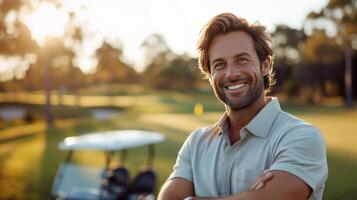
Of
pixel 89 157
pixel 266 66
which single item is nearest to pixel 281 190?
pixel 266 66

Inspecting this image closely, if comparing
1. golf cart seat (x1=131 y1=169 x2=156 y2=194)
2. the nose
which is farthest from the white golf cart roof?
the nose

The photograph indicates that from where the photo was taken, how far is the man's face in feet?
A: 9.71

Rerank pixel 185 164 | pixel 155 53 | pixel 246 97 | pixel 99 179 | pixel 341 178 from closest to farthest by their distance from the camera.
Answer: pixel 246 97
pixel 185 164
pixel 99 179
pixel 341 178
pixel 155 53

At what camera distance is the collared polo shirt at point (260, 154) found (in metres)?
2.65

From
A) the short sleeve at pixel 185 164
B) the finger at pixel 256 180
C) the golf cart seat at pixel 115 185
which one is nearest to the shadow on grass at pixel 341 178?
the golf cart seat at pixel 115 185

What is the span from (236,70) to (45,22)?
105 feet

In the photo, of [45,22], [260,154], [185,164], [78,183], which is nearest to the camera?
[260,154]

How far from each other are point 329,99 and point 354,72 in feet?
12.9

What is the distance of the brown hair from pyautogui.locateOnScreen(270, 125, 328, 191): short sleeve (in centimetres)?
57

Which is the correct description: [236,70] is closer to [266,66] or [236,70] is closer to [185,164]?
[266,66]

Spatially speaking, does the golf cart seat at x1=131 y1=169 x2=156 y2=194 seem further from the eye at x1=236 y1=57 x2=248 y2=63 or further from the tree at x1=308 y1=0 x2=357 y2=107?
the tree at x1=308 y1=0 x2=357 y2=107

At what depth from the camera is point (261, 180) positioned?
2.65 metres

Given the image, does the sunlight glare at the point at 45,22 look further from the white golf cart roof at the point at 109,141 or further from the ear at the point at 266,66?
the ear at the point at 266,66

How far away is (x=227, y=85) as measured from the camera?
9.84 ft
